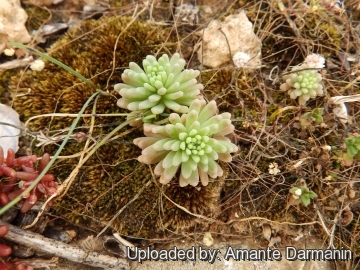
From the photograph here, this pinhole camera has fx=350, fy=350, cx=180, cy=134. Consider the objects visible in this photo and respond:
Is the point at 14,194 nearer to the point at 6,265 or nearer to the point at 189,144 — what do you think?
the point at 6,265

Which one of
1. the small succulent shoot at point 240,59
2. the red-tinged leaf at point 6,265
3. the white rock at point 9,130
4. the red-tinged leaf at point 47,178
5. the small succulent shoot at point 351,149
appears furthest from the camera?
the small succulent shoot at point 240,59

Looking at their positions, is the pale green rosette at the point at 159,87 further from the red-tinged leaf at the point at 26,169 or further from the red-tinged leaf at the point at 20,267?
the red-tinged leaf at the point at 20,267

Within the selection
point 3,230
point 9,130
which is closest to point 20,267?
point 3,230

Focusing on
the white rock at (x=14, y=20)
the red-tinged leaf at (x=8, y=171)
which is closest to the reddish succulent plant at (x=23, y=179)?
the red-tinged leaf at (x=8, y=171)

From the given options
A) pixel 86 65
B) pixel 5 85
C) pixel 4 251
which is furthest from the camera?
pixel 5 85

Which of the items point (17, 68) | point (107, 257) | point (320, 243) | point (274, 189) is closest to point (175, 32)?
point (17, 68)

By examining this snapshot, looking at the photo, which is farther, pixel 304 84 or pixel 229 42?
pixel 229 42
